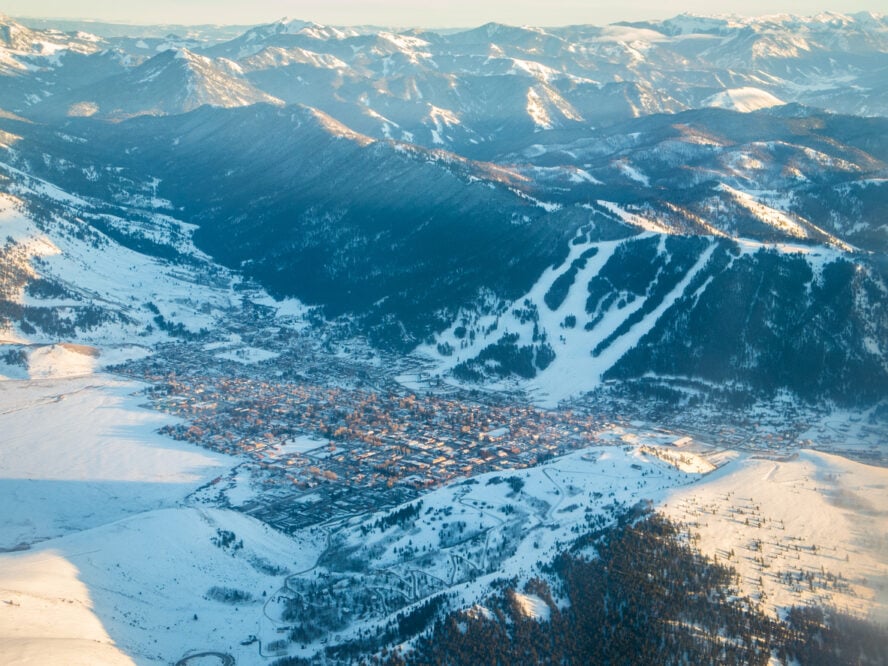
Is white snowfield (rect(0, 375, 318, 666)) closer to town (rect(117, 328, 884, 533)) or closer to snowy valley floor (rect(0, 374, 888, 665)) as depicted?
snowy valley floor (rect(0, 374, 888, 665))

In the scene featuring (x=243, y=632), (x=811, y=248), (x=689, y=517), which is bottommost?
(x=243, y=632)

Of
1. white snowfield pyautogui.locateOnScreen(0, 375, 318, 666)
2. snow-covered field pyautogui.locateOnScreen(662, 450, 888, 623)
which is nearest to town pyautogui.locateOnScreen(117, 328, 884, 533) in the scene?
white snowfield pyautogui.locateOnScreen(0, 375, 318, 666)

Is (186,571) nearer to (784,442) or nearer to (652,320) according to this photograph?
(784,442)

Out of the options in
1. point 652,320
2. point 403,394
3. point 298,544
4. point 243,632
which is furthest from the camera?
point 652,320

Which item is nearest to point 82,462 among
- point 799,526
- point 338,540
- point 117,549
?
point 117,549

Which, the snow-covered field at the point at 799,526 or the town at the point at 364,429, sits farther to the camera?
the town at the point at 364,429


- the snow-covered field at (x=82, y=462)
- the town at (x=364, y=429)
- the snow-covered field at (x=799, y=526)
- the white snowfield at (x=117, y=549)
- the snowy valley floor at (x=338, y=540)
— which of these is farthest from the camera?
the town at (x=364, y=429)

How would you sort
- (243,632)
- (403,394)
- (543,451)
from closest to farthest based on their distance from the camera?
(243,632)
(543,451)
(403,394)

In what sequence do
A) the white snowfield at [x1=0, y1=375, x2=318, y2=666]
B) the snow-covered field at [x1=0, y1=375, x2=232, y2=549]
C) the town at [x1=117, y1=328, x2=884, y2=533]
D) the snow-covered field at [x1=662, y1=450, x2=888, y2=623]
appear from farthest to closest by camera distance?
the town at [x1=117, y1=328, x2=884, y2=533] < the snow-covered field at [x1=0, y1=375, x2=232, y2=549] < the white snowfield at [x1=0, y1=375, x2=318, y2=666] < the snow-covered field at [x1=662, y1=450, x2=888, y2=623]

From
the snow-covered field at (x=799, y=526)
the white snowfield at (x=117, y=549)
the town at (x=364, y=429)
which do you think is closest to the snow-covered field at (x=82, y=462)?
the white snowfield at (x=117, y=549)

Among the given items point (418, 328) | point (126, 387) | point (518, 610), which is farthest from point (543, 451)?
point (126, 387)

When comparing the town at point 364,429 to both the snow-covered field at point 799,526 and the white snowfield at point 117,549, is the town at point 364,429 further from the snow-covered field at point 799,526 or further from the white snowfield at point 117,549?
the snow-covered field at point 799,526
